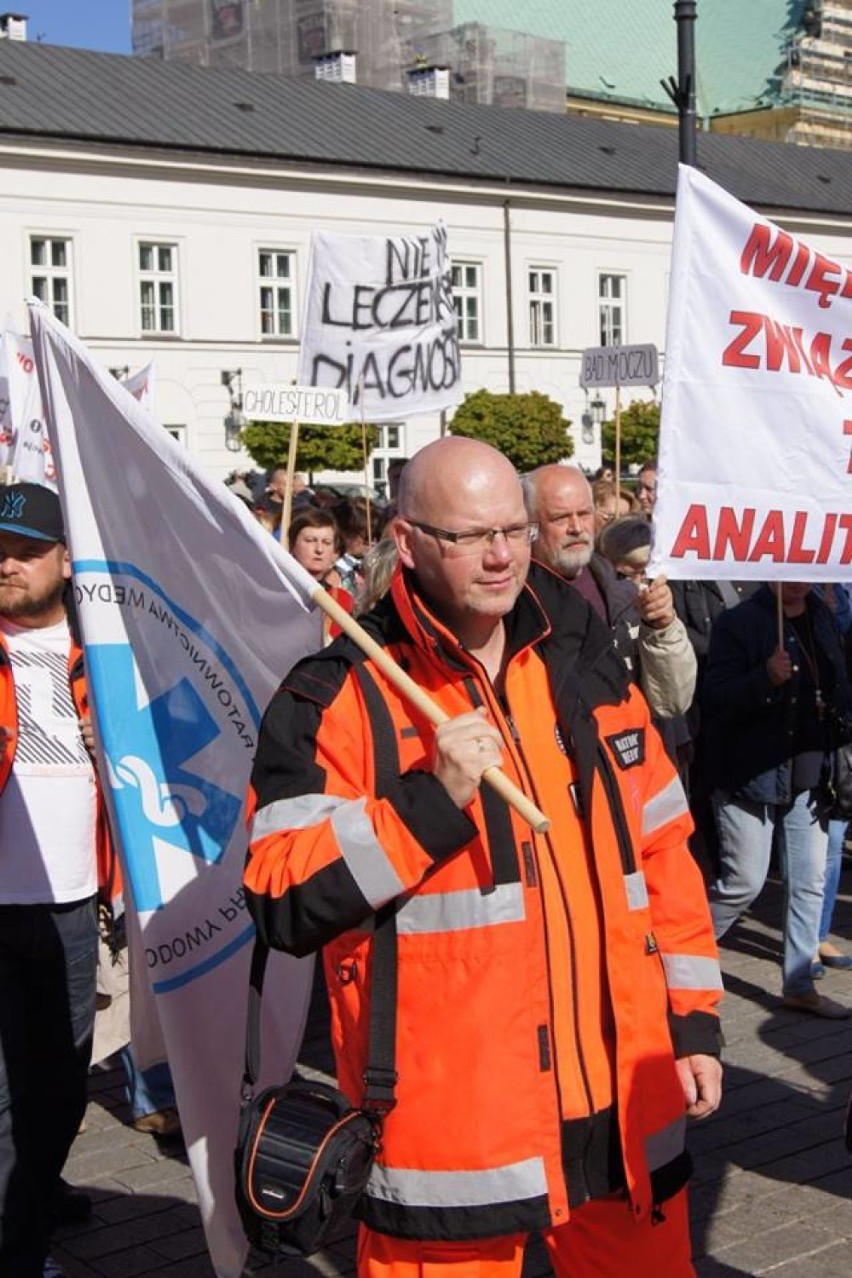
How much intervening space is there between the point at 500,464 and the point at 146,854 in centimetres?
118

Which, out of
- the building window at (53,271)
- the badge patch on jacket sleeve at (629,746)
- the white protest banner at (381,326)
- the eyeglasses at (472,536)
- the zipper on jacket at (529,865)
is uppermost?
the building window at (53,271)

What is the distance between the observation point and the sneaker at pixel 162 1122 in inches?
223

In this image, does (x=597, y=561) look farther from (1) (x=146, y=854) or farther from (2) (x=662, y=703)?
(1) (x=146, y=854)

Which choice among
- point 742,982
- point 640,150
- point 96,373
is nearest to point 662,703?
point 742,982

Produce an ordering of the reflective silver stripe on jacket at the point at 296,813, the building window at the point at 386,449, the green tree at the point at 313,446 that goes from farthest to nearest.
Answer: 1. the building window at the point at 386,449
2. the green tree at the point at 313,446
3. the reflective silver stripe on jacket at the point at 296,813

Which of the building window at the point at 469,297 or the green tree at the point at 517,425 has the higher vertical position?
the building window at the point at 469,297

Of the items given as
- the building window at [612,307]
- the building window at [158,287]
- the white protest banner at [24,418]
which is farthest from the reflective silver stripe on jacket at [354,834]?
the building window at [612,307]

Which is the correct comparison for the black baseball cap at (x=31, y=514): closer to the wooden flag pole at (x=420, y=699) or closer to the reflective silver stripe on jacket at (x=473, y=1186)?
the wooden flag pole at (x=420, y=699)

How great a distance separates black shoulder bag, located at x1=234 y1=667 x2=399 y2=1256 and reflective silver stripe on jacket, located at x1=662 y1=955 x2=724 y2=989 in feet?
1.85

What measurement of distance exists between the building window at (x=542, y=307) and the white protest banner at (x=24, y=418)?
122 ft

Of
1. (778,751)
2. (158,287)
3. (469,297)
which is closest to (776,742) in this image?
(778,751)

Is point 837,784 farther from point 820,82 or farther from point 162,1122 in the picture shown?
point 820,82

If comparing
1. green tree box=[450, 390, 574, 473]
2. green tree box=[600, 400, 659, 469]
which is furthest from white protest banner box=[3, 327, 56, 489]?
green tree box=[600, 400, 659, 469]

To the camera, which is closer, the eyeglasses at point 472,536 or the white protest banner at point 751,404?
the eyeglasses at point 472,536
